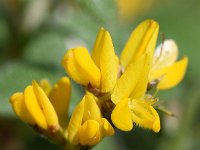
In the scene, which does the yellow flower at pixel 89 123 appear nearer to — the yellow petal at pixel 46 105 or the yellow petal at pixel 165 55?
the yellow petal at pixel 46 105

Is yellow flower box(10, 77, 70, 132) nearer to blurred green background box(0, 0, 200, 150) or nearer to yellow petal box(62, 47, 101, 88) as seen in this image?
yellow petal box(62, 47, 101, 88)

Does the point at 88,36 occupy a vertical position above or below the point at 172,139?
above

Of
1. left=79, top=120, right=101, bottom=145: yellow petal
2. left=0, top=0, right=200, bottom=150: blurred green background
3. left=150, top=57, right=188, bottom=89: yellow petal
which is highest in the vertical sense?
left=150, top=57, right=188, bottom=89: yellow petal

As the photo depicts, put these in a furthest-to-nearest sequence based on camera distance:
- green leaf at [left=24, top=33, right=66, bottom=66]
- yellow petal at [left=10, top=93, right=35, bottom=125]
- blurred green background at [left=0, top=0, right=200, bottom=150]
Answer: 1. green leaf at [left=24, top=33, right=66, bottom=66]
2. blurred green background at [left=0, top=0, right=200, bottom=150]
3. yellow petal at [left=10, top=93, right=35, bottom=125]

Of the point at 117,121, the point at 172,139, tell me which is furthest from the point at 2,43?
the point at 117,121

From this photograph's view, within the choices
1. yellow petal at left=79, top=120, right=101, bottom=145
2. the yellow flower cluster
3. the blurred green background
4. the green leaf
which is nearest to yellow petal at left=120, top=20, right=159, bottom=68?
the yellow flower cluster

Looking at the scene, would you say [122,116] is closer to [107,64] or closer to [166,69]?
[107,64]

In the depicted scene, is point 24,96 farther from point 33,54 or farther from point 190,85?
point 190,85
